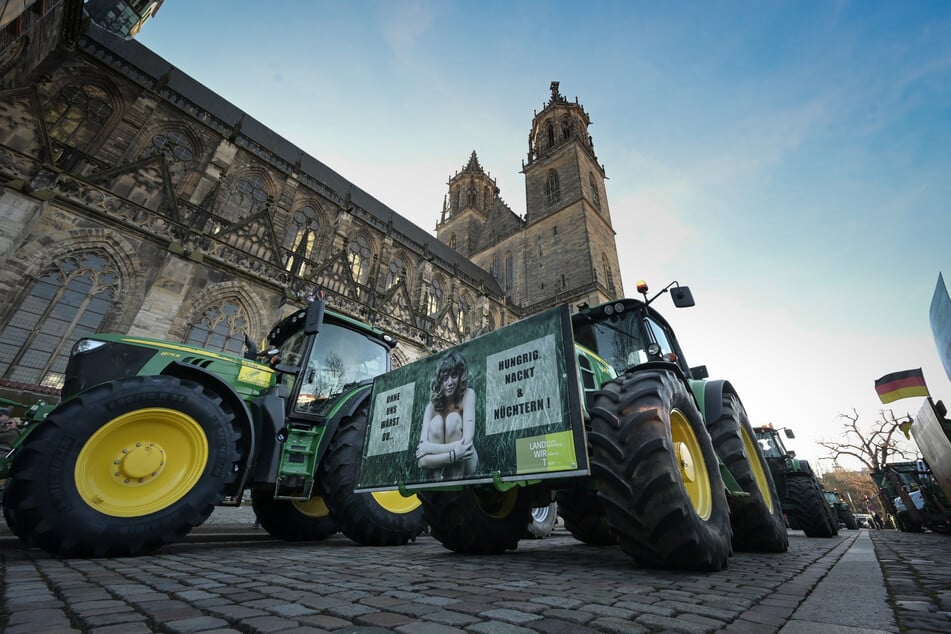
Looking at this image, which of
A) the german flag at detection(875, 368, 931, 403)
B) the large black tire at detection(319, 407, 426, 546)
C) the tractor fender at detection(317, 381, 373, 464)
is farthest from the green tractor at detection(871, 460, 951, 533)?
the tractor fender at detection(317, 381, 373, 464)

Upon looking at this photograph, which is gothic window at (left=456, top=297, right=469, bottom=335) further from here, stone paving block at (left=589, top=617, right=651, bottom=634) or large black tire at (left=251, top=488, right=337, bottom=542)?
stone paving block at (left=589, top=617, right=651, bottom=634)

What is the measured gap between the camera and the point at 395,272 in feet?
68.4

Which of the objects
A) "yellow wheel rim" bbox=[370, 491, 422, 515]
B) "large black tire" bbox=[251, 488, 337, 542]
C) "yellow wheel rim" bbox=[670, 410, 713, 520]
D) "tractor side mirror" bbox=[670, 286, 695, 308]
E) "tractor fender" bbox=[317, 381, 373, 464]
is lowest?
"large black tire" bbox=[251, 488, 337, 542]

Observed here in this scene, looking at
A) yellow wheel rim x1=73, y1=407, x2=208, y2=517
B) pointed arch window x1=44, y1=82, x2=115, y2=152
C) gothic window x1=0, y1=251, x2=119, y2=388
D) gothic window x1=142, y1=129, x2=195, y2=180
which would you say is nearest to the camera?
yellow wheel rim x1=73, y1=407, x2=208, y2=517

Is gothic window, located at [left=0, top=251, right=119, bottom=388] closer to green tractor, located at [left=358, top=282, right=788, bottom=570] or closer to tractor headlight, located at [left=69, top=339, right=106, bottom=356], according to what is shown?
tractor headlight, located at [left=69, top=339, right=106, bottom=356]

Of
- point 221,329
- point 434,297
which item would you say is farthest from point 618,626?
point 434,297

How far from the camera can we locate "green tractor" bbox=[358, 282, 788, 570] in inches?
93.7

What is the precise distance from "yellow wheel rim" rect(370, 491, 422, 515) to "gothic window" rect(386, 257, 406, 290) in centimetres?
1578

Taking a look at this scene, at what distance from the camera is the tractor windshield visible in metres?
5.02

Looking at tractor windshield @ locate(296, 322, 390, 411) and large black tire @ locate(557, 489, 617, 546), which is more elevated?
tractor windshield @ locate(296, 322, 390, 411)

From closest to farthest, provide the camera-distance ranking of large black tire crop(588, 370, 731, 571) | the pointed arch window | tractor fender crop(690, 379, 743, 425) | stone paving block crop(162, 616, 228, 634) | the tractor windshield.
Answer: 1. stone paving block crop(162, 616, 228, 634)
2. large black tire crop(588, 370, 731, 571)
3. tractor fender crop(690, 379, 743, 425)
4. the tractor windshield
5. the pointed arch window

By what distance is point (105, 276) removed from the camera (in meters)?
10.1

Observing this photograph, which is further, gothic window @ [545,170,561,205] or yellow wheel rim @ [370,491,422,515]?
gothic window @ [545,170,561,205]

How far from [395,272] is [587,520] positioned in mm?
17567
